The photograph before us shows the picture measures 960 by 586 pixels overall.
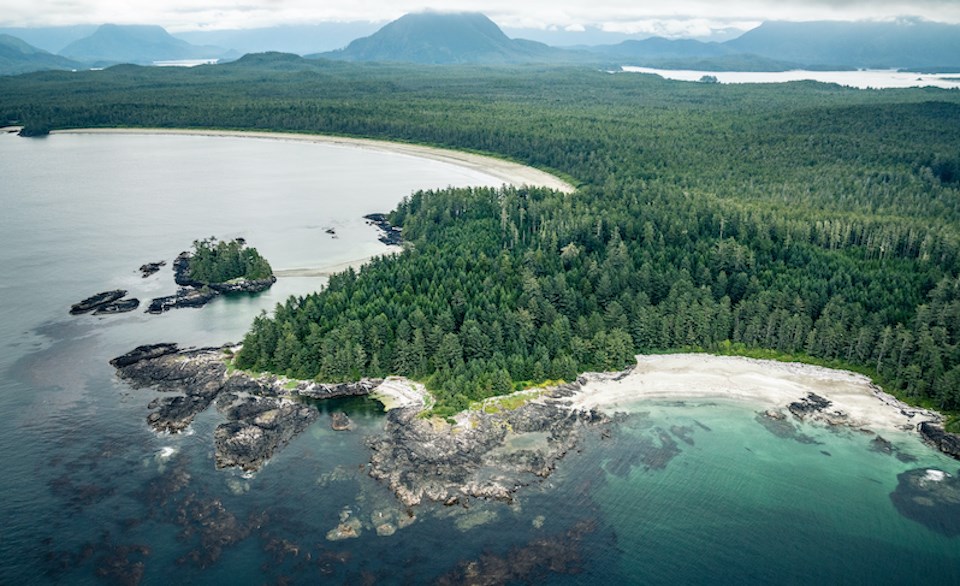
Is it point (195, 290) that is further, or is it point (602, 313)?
point (195, 290)

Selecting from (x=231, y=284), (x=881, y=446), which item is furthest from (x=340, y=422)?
(x=881, y=446)

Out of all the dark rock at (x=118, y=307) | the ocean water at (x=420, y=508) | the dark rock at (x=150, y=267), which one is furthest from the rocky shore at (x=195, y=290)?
the ocean water at (x=420, y=508)

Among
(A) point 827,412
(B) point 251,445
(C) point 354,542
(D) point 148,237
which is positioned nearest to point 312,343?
(B) point 251,445

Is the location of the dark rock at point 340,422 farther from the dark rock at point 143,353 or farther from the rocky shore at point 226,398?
the dark rock at point 143,353

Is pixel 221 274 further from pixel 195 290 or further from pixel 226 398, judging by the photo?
pixel 226 398

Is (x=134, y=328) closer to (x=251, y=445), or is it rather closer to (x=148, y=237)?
(x=251, y=445)

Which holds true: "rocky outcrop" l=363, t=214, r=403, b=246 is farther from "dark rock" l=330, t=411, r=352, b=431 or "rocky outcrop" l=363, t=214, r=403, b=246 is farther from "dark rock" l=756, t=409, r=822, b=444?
"dark rock" l=756, t=409, r=822, b=444

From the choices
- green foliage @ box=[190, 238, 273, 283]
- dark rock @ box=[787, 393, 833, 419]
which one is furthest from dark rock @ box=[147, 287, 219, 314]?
dark rock @ box=[787, 393, 833, 419]
